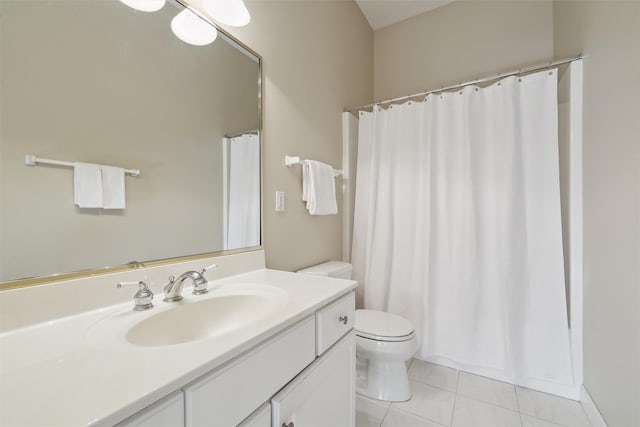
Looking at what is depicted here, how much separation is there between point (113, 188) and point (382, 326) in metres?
1.42

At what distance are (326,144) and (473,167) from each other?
0.99 meters

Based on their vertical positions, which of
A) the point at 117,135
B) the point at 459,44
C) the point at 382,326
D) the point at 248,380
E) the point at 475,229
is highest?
the point at 459,44

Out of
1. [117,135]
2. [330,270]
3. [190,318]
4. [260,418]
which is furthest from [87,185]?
[330,270]

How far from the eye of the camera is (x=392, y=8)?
2322mm

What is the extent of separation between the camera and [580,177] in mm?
1454

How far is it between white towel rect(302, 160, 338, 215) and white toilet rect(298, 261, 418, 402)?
1.25 feet

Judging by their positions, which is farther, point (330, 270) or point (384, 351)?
point (330, 270)

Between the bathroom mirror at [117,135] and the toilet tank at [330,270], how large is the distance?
52cm

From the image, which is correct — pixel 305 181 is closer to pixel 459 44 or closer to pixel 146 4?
pixel 146 4

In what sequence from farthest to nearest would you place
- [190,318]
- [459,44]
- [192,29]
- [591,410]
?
[459,44] → [591,410] → [192,29] → [190,318]

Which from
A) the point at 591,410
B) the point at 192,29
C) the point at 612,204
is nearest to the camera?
the point at 192,29

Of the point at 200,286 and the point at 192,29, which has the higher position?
the point at 192,29

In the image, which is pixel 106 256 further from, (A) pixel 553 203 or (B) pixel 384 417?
(A) pixel 553 203

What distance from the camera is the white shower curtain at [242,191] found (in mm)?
1159
